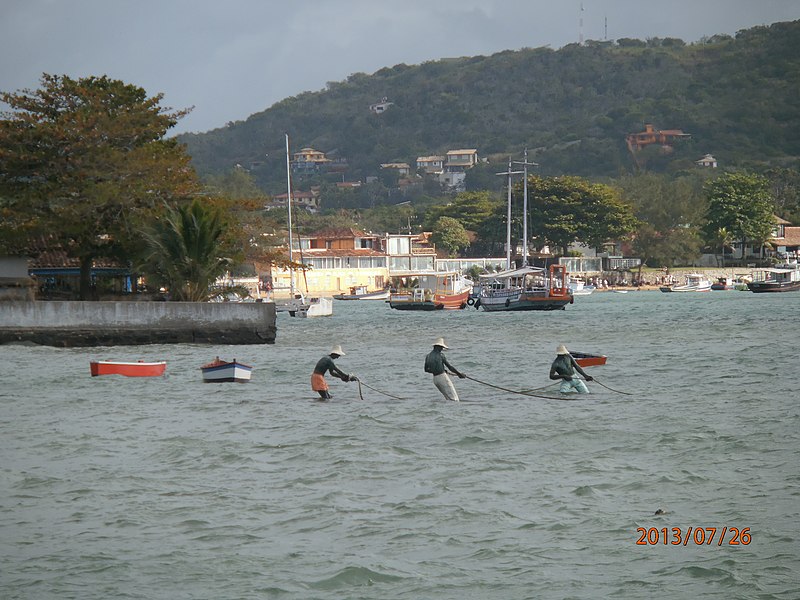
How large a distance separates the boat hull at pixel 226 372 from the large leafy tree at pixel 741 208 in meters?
123

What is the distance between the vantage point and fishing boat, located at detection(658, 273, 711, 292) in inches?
5341

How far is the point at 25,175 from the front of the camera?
177 ft

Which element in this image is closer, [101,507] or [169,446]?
[101,507]

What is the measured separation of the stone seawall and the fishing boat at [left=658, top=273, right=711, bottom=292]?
94082mm

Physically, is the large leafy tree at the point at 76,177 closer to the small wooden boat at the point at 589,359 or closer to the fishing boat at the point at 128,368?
the fishing boat at the point at 128,368

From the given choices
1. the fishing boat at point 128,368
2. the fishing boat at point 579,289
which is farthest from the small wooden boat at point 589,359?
the fishing boat at point 579,289

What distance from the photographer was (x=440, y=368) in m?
28.4

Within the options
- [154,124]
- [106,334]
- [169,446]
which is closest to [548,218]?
[154,124]

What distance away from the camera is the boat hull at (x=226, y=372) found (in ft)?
114

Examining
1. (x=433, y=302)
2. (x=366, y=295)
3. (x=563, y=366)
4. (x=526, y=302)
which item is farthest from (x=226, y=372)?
(x=366, y=295)

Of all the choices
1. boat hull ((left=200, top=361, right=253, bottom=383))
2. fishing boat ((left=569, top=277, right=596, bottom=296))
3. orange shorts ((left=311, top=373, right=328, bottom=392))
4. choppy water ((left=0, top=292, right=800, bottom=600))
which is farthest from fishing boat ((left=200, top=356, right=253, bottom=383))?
fishing boat ((left=569, top=277, right=596, bottom=296))

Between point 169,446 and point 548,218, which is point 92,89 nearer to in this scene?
point 169,446

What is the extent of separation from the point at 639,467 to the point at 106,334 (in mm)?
31911

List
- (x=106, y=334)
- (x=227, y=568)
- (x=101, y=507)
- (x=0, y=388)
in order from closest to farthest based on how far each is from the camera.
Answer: (x=227, y=568), (x=101, y=507), (x=0, y=388), (x=106, y=334)
